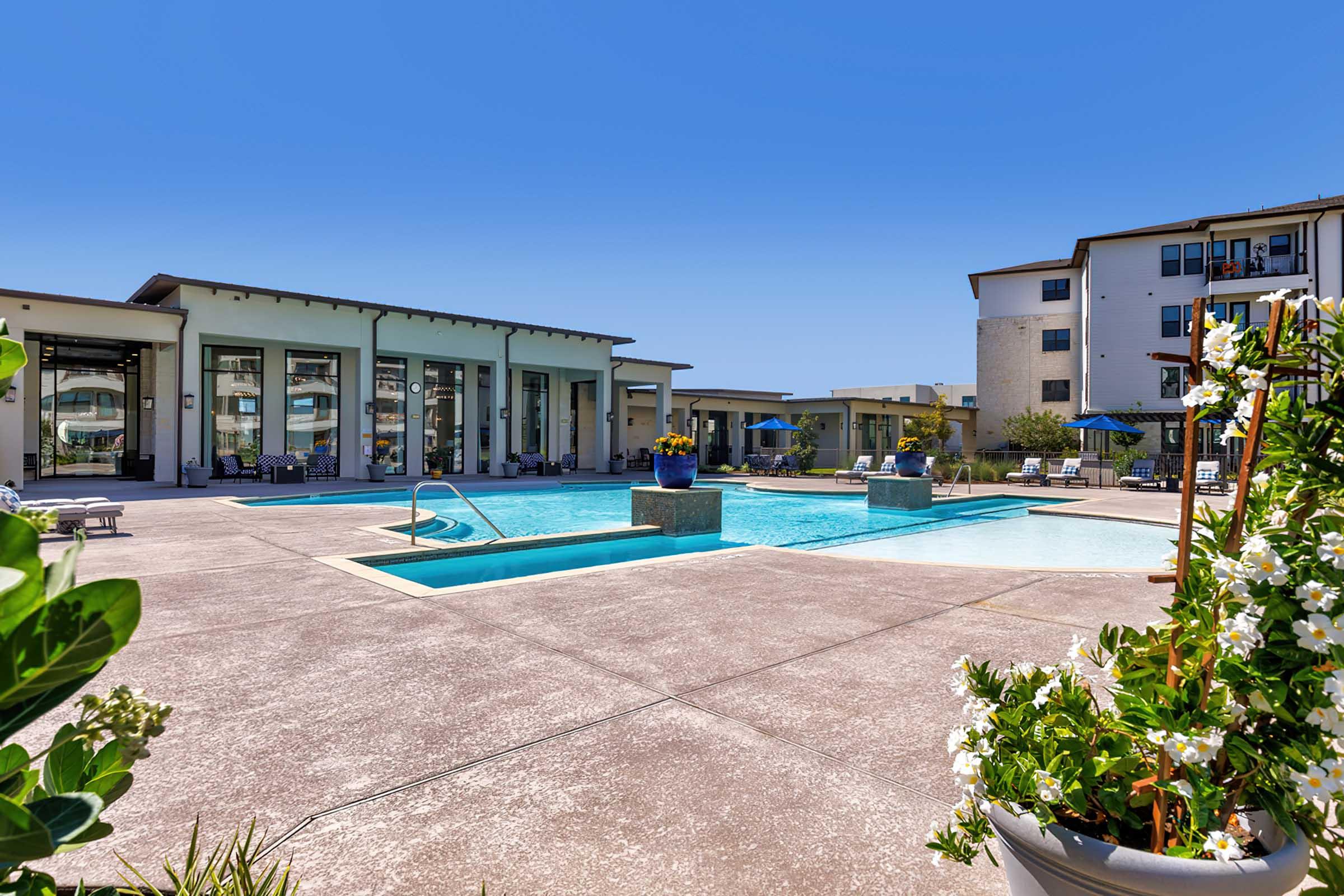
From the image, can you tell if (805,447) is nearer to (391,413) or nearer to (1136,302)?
(1136,302)

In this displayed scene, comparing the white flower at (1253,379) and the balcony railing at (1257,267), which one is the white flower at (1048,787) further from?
the balcony railing at (1257,267)

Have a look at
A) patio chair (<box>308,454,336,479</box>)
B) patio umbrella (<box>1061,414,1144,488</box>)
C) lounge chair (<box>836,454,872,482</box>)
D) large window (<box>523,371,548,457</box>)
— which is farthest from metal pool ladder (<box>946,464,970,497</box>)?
patio chair (<box>308,454,336,479</box>)

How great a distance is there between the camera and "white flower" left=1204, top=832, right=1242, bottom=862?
1325 millimetres

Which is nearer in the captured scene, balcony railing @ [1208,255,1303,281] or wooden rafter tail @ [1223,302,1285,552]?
wooden rafter tail @ [1223,302,1285,552]

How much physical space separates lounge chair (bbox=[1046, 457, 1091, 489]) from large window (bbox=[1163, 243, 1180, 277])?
958 cm

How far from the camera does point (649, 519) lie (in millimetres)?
10500

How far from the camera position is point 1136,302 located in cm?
2742

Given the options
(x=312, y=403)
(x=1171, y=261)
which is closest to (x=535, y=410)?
(x=312, y=403)

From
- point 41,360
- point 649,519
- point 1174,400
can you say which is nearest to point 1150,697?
point 649,519

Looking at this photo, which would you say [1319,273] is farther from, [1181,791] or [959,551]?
[1181,791]

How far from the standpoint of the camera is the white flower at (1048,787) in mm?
1435

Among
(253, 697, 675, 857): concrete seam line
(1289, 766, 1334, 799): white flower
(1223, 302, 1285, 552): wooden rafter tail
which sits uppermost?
(1223, 302, 1285, 552): wooden rafter tail

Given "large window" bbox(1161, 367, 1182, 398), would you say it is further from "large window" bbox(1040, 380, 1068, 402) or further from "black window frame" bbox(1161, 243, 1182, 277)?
"large window" bbox(1040, 380, 1068, 402)

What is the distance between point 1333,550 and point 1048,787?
694 millimetres
